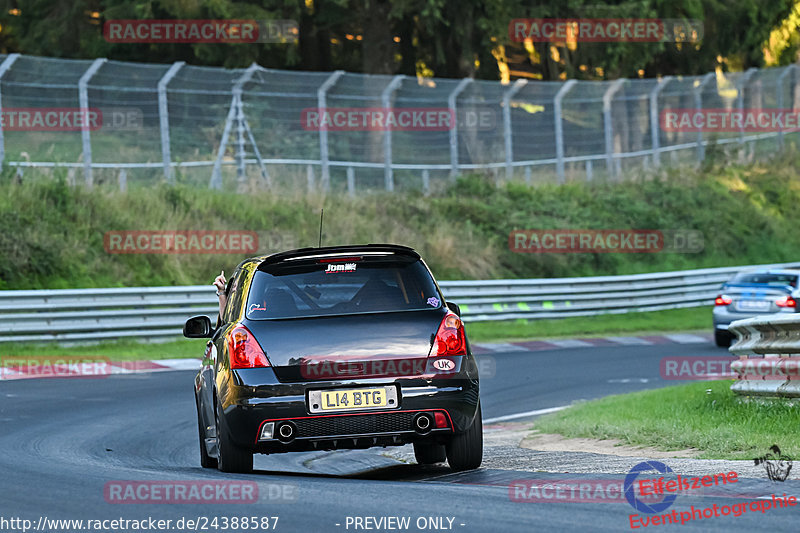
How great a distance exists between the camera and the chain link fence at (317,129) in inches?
1042

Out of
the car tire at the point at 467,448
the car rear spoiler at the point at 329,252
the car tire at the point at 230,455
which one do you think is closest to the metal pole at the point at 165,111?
the car rear spoiler at the point at 329,252

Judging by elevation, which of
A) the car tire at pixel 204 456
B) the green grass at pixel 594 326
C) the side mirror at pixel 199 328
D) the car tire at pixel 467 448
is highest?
the side mirror at pixel 199 328

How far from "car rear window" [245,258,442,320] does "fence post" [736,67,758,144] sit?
33.1 metres

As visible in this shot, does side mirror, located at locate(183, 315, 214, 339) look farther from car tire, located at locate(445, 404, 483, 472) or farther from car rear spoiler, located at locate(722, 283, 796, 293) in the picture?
car rear spoiler, located at locate(722, 283, 796, 293)

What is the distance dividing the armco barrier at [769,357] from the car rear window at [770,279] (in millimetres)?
10408

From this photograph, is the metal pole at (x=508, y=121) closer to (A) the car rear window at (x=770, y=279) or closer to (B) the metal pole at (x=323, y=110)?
(B) the metal pole at (x=323, y=110)

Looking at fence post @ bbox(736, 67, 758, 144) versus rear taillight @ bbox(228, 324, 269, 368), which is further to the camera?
fence post @ bbox(736, 67, 758, 144)

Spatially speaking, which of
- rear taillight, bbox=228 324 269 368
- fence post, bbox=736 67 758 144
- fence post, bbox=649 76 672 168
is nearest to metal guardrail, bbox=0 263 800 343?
fence post, bbox=649 76 672 168

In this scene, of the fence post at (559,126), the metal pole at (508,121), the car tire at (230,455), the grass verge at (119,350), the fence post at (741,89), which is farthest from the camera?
the fence post at (741,89)

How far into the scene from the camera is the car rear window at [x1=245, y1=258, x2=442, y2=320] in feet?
29.5

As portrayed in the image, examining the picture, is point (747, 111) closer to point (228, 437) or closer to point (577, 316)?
point (577, 316)

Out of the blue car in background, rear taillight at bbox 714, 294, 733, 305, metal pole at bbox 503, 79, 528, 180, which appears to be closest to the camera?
the blue car in background

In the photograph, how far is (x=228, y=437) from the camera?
8914 mm

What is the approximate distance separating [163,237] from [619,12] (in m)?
18.9
